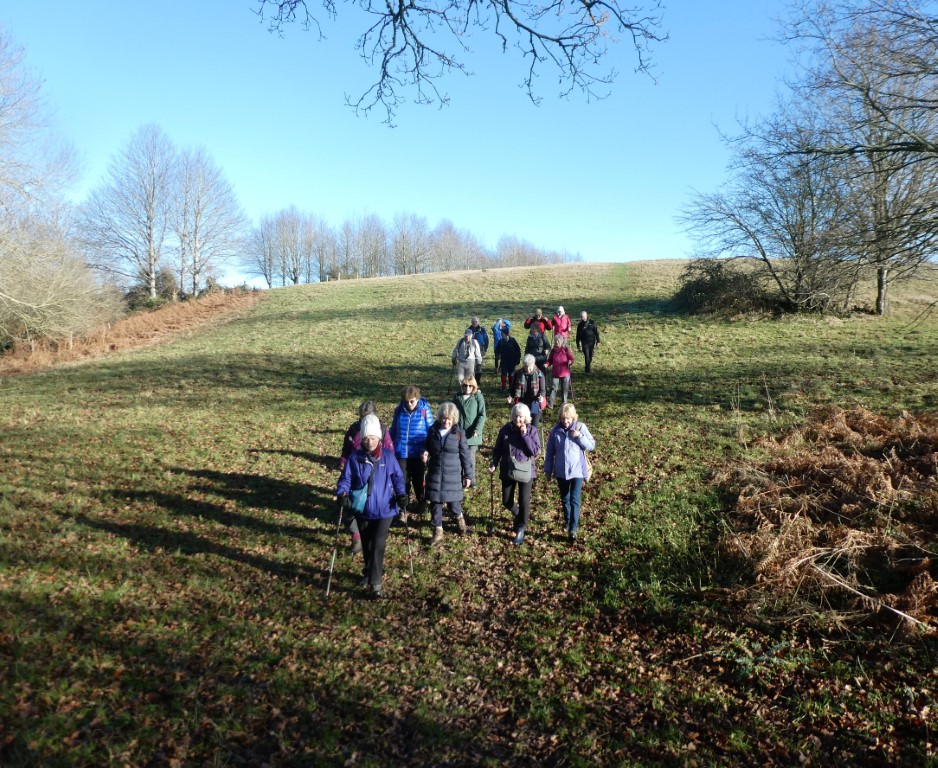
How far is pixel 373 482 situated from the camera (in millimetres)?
6008

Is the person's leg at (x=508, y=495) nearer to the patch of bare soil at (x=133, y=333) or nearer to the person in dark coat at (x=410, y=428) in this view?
the person in dark coat at (x=410, y=428)

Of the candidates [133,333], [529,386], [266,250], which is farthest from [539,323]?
[266,250]

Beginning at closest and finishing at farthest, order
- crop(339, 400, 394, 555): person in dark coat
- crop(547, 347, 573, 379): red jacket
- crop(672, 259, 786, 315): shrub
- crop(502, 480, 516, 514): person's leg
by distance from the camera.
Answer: crop(339, 400, 394, 555): person in dark coat < crop(502, 480, 516, 514): person's leg < crop(547, 347, 573, 379): red jacket < crop(672, 259, 786, 315): shrub

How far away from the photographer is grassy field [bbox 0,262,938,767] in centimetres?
422

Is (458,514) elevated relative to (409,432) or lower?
lower

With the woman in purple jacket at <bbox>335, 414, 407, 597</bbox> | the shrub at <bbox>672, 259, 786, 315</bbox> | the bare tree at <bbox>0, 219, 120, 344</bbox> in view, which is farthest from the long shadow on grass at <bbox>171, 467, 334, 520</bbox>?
the shrub at <bbox>672, 259, 786, 315</bbox>

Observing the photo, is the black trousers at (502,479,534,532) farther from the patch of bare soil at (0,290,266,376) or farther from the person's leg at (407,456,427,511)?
the patch of bare soil at (0,290,266,376)

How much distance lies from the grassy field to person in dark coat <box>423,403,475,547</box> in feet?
2.39

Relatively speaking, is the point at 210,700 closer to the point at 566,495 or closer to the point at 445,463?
the point at 445,463

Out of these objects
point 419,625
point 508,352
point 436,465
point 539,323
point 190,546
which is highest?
point 539,323

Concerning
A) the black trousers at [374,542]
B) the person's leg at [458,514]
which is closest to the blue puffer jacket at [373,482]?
the black trousers at [374,542]

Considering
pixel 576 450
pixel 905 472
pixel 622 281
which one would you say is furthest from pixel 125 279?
pixel 905 472

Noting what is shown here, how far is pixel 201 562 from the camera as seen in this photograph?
703cm

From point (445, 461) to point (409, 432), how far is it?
0.79 meters
